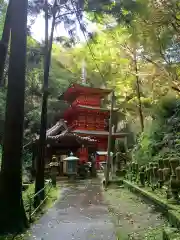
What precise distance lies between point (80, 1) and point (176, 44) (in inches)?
255

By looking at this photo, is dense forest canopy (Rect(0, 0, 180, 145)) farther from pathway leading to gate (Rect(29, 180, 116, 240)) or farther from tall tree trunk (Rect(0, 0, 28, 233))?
pathway leading to gate (Rect(29, 180, 116, 240))

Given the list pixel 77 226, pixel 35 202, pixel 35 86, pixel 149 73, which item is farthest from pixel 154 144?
pixel 35 86

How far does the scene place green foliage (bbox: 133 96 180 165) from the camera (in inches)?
499

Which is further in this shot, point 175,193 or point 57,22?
point 57,22

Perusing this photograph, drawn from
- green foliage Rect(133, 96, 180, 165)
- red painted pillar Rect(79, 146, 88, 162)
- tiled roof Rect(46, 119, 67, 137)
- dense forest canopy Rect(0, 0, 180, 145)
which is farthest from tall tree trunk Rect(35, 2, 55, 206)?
red painted pillar Rect(79, 146, 88, 162)

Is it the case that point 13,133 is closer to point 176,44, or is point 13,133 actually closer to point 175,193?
point 175,193

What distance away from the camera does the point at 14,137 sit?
6875mm

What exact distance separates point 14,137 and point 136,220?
3801 millimetres

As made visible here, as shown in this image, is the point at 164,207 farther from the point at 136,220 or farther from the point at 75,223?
the point at 75,223

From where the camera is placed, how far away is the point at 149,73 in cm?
1545

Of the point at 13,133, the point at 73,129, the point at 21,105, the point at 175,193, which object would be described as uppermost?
the point at 73,129

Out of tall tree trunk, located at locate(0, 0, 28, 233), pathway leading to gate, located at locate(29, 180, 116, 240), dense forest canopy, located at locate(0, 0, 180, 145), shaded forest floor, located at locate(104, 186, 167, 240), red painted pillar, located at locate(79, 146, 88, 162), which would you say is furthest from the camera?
red painted pillar, located at locate(79, 146, 88, 162)

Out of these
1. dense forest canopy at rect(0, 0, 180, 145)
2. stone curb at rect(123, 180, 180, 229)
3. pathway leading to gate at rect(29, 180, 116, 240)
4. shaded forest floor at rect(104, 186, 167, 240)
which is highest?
dense forest canopy at rect(0, 0, 180, 145)

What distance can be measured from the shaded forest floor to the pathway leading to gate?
253 millimetres
